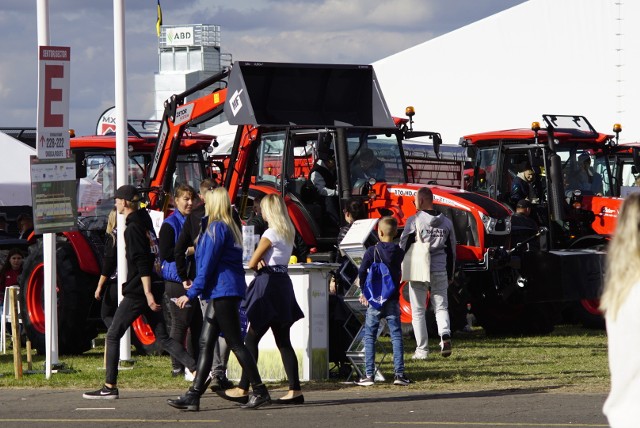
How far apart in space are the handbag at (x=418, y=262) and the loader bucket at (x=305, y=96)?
2.12 metres

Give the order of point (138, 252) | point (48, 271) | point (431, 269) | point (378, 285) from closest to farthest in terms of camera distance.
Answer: point (138, 252) → point (378, 285) → point (48, 271) → point (431, 269)

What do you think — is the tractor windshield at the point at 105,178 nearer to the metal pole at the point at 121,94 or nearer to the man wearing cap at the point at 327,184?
the man wearing cap at the point at 327,184

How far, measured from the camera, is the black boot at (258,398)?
32.6ft

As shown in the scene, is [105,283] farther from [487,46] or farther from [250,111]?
[487,46]

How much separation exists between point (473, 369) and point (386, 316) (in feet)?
5.32

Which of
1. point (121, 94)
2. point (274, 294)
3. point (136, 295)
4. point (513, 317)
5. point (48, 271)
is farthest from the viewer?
point (513, 317)

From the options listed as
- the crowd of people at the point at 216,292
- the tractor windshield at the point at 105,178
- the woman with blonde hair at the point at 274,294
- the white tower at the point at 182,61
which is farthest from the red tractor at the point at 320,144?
the white tower at the point at 182,61

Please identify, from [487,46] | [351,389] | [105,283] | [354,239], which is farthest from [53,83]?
[487,46]

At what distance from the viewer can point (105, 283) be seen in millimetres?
12836

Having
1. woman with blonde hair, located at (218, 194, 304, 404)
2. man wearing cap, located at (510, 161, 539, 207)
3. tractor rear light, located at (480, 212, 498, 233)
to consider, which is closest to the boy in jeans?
woman with blonde hair, located at (218, 194, 304, 404)

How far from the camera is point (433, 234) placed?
13.7 m

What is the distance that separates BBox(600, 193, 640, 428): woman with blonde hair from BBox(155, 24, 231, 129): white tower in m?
43.5

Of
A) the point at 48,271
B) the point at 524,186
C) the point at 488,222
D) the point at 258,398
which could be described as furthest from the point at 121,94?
the point at 524,186

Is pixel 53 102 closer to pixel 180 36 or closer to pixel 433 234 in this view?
pixel 433 234
